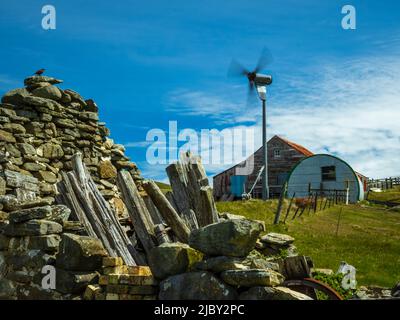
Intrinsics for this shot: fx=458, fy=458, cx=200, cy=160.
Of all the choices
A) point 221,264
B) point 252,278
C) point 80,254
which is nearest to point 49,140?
point 80,254

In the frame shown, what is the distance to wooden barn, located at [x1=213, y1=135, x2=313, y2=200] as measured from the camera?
39.7 m

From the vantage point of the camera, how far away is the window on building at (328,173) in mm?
36750

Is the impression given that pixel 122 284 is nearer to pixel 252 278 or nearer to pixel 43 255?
pixel 43 255

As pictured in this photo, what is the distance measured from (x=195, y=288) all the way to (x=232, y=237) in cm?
89

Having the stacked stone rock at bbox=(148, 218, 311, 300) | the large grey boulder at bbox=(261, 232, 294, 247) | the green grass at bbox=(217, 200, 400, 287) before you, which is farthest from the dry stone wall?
the green grass at bbox=(217, 200, 400, 287)

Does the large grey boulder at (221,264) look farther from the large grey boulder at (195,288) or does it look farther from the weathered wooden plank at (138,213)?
the weathered wooden plank at (138,213)

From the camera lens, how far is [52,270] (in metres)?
8.39

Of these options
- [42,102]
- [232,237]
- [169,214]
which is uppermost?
[42,102]

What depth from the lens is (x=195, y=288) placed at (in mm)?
6527

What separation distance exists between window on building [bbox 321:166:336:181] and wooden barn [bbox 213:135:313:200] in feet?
9.55

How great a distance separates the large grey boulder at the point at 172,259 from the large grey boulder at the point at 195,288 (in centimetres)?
16

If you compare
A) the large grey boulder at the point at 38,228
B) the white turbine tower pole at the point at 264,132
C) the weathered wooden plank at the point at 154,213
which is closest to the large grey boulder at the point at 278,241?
the weathered wooden plank at the point at 154,213

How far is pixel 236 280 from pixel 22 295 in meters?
5.06
